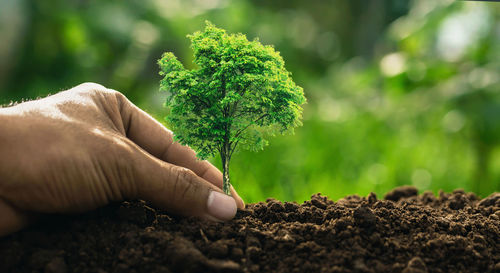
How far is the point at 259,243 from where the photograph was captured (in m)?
1.73

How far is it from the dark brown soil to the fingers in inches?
12.8

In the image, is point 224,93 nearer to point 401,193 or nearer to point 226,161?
point 226,161

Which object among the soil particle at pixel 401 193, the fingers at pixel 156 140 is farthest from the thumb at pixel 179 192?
the soil particle at pixel 401 193

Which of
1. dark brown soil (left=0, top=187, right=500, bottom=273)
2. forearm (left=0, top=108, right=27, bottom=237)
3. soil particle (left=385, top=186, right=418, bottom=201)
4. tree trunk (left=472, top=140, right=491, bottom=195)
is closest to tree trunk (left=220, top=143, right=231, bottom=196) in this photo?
dark brown soil (left=0, top=187, right=500, bottom=273)

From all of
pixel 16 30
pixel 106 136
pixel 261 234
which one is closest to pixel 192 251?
pixel 261 234

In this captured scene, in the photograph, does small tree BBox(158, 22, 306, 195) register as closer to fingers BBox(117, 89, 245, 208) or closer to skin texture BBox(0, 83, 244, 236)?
skin texture BBox(0, 83, 244, 236)

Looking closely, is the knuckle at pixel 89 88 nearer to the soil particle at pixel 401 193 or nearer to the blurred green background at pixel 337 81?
the blurred green background at pixel 337 81

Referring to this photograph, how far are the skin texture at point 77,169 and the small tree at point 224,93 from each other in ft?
0.65

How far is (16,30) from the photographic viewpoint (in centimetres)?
620

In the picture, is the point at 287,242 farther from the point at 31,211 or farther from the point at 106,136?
the point at 31,211

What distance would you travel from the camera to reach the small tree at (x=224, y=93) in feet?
6.05

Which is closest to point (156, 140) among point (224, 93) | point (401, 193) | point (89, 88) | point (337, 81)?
point (89, 88)

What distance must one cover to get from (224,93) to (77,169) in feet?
2.20

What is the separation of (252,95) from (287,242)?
2.09 ft
